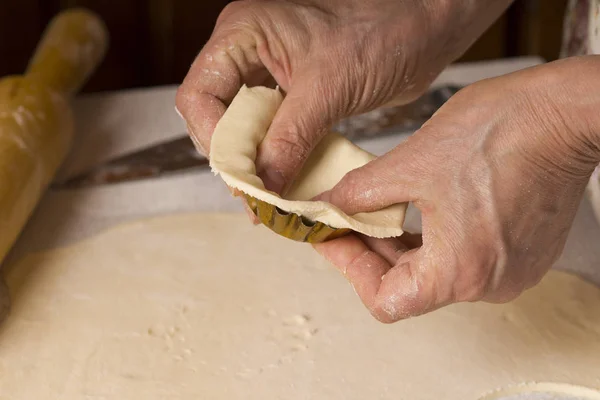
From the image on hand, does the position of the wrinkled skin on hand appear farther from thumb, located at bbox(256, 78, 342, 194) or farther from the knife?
the knife

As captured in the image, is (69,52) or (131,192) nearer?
(131,192)

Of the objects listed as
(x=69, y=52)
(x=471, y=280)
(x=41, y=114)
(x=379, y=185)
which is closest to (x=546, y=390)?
(x=471, y=280)

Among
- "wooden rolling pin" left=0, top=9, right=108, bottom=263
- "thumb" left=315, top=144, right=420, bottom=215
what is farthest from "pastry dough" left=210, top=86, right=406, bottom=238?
"wooden rolling pin" left=0, top=9, right=108, bottom=263

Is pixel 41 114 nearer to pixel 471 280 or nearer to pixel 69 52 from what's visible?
pixel 69 52

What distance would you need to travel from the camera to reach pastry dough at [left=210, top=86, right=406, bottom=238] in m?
0.81

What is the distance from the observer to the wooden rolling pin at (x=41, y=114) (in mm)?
1222

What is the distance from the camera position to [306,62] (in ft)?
3.32

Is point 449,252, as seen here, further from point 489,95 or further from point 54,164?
point 54,164

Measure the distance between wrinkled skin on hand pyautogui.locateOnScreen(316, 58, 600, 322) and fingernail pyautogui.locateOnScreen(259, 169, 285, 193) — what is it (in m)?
0.07

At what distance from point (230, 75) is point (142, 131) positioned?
28.4 inches

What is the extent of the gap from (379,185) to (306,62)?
0.85 feet

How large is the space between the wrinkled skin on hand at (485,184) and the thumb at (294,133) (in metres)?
0.08

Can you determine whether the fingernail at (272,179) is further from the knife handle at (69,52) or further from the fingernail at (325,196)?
the knife handle at (69,52)

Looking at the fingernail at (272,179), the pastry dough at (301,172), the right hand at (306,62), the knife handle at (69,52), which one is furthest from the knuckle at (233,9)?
the knife handle at (69,52)
